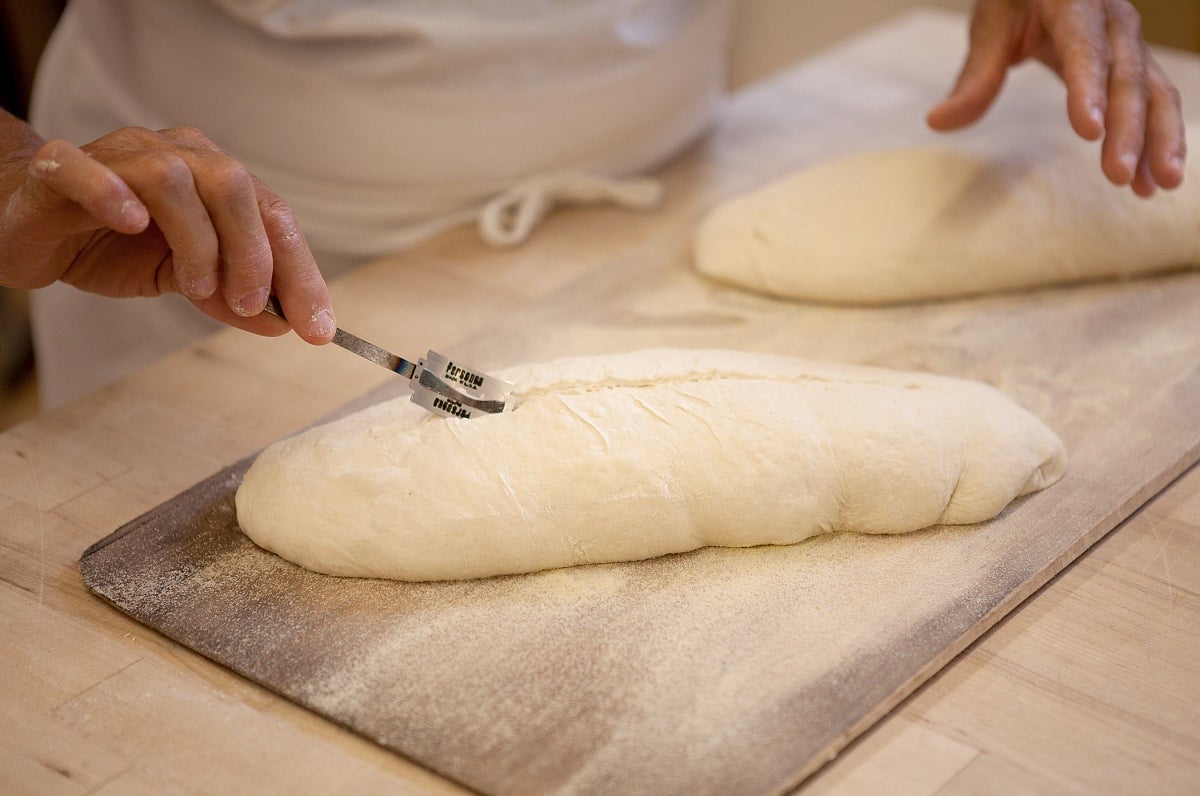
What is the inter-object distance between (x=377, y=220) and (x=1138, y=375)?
4.81ft

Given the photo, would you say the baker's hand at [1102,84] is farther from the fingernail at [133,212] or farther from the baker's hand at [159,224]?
the fingernail at [133,212]

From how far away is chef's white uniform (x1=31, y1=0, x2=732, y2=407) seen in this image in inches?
82.5

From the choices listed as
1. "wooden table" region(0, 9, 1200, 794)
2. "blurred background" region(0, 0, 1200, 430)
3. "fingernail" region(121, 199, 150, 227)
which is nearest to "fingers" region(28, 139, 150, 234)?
"fingernail" region(121, 199, 150, 227)

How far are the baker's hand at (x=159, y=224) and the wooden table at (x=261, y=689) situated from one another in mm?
308

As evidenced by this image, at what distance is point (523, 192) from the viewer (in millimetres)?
2314

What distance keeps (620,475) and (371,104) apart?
1065 mm

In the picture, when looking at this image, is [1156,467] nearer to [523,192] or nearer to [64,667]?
[523,192]

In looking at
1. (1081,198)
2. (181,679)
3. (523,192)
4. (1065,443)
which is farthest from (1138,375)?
(181,679)

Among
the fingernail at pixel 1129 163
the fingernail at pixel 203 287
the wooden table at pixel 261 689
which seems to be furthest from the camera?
the fingernail at pixel 1129 163

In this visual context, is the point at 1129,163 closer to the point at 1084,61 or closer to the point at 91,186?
the point at 1084,61

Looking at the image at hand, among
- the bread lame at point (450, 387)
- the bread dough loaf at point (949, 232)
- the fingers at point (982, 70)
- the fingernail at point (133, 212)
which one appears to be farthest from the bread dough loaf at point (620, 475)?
the fingers at point (982, 70)

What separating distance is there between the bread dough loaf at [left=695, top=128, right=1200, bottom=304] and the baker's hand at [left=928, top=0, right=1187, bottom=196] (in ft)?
0.45

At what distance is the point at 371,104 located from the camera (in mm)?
2135

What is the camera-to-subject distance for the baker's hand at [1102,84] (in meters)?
1.82
